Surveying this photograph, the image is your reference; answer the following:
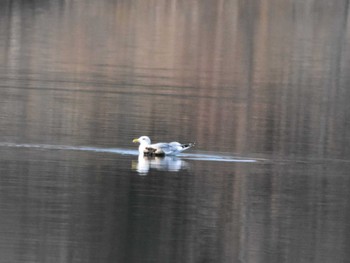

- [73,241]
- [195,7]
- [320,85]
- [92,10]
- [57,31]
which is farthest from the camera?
[195,7]

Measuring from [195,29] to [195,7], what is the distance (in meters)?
20.7

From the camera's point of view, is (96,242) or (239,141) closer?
(96,242)

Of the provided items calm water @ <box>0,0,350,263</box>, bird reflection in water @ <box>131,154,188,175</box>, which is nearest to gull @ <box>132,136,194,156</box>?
bird reflection in water @ <box>131,154,188,175</box>

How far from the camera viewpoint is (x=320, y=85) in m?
45.0

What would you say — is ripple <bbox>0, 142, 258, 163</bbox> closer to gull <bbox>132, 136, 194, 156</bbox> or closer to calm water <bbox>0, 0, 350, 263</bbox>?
calm water <bbox>0, 0, 350, 263</bbox>

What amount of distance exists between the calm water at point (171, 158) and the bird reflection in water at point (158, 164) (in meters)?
0.05

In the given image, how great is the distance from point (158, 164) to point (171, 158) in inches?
37.0

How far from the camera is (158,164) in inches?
918

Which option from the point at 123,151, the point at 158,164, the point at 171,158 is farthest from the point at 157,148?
the point at 158,164

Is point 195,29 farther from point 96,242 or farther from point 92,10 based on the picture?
point 96,242

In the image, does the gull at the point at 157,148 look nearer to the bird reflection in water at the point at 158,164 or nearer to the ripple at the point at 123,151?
the bird reflection in water at the point at 158,164

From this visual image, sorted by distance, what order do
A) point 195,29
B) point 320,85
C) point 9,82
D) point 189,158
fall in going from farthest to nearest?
point 195,29 → point 320,85 → point 9,82 → point 189,158

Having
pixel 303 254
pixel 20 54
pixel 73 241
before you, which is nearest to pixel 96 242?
pixel 73 241

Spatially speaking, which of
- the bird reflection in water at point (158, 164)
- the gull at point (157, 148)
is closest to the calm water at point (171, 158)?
the bird reflection in water at point (158, 164)
